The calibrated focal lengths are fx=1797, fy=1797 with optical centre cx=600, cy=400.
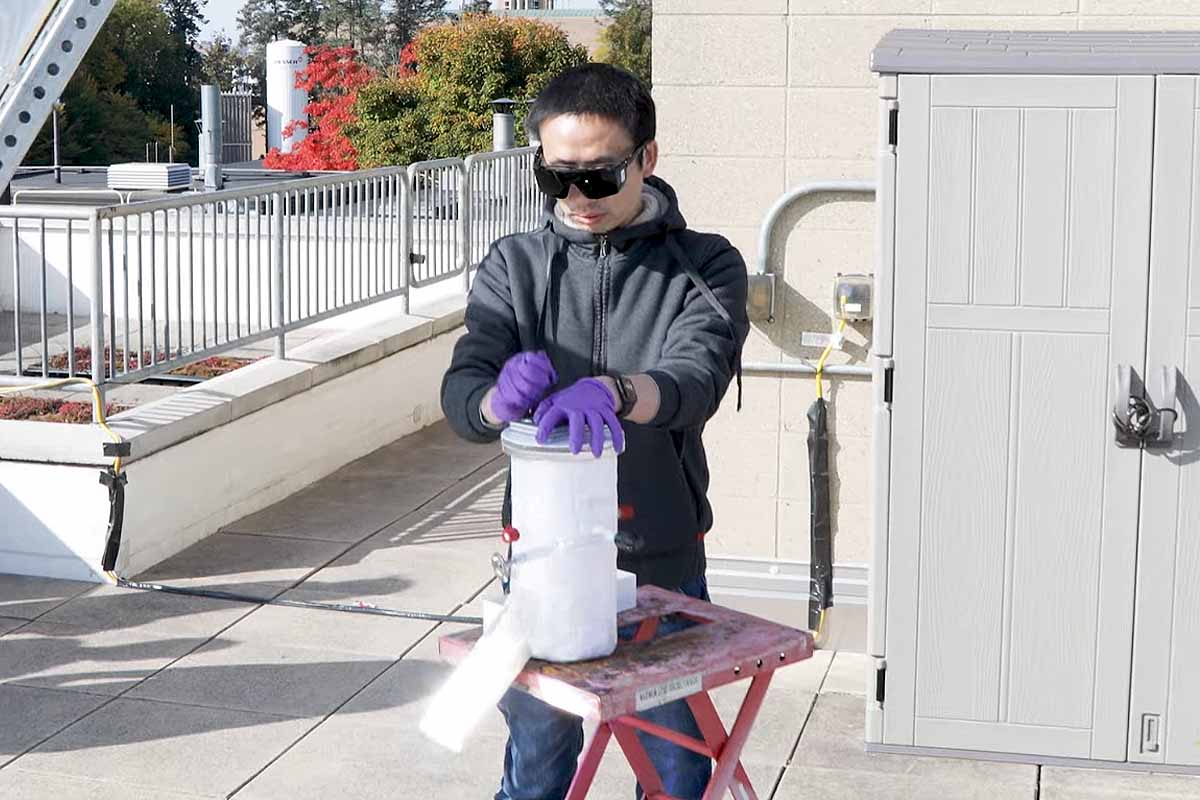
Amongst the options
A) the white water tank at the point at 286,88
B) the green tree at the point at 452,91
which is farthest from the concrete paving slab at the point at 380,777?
the white water tank at the point at 286,88

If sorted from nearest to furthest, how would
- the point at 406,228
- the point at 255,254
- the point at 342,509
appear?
1. the point at 342,509
2. the point at 255,254
3. the point at 406,228

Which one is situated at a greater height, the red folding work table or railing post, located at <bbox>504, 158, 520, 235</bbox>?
railing post, located at <bbox>504, 158, 520, 235</bbox>

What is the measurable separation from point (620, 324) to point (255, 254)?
21.2 ft

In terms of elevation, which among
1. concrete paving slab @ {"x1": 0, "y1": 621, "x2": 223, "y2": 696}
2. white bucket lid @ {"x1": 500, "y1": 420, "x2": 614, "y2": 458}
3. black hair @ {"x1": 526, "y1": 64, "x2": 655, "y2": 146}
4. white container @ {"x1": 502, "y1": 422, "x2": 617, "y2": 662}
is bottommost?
concrete paving slab @ {"x1": 0, "y1": 621, "x2": 223, "y2": 696}

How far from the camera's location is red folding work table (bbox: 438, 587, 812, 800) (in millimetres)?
3107

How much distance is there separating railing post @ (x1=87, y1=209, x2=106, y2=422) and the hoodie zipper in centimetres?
430

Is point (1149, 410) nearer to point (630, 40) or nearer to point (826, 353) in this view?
point (826, 353)

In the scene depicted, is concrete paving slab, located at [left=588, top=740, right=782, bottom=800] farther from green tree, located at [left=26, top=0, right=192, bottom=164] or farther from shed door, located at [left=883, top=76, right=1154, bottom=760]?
green tree, located at [left=26, top=0, right=192, bottom=164]

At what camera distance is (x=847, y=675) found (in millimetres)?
6266

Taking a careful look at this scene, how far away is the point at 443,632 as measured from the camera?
6.80 m

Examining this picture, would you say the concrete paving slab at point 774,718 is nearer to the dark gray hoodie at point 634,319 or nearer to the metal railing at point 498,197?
the dark gray hoodie at point 634,319

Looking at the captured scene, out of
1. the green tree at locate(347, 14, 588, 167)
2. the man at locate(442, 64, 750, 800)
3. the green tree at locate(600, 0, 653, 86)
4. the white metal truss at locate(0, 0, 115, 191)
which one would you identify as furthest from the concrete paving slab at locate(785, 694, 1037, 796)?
the green tree at locate(600, 0, 653, 86)

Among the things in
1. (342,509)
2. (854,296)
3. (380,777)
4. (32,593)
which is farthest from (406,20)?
(380,777)

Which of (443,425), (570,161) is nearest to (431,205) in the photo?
(443,425)
